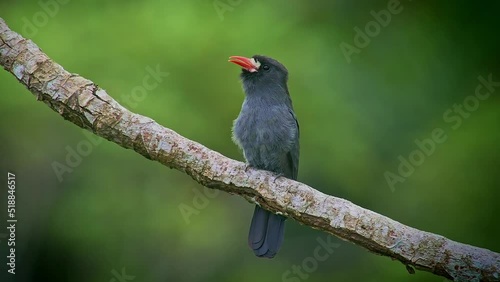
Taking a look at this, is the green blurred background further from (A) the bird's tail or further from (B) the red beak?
(A) the bird's tail

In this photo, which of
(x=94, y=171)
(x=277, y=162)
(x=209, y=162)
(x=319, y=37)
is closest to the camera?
(x=209, y=162)

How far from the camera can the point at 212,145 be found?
5781 millimetres

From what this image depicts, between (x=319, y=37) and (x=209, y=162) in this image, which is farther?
(x=319, y=37)

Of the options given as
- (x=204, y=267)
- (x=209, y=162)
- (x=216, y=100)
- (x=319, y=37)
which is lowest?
(x=204, y=267)

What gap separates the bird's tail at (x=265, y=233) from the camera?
424 centimetres

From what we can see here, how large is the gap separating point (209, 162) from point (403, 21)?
10.9 feet

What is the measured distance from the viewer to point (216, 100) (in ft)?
19.1

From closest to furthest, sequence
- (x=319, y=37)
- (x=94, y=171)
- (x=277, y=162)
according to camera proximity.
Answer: (x=277, y=162) < (x=94, y=171) < (x=319, y=37)

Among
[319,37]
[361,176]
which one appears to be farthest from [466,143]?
[319,37]

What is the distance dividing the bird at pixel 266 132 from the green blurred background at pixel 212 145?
4.15 ft

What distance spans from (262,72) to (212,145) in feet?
4.58

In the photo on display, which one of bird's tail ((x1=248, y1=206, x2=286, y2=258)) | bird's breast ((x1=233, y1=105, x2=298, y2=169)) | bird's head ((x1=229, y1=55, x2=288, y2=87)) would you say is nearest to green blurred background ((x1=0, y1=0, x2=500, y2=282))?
bird's head ((x1=229, y1=55, x2=288, y2=87))

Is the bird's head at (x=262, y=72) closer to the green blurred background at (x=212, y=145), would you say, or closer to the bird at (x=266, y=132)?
the bird at (x=266, y=132)

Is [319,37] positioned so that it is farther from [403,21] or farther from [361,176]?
[361,176]
